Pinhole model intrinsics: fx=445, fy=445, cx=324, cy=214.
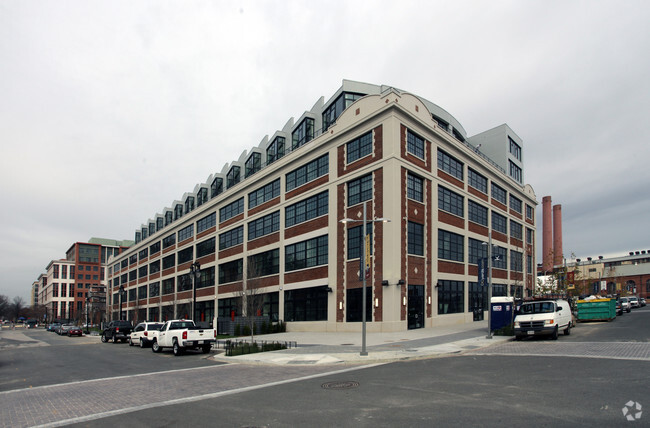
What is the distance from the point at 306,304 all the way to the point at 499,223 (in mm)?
24359

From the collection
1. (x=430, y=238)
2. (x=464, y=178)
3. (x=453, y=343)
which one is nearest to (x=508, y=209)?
(x=464, y=178)

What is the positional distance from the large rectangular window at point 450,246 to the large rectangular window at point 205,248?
31460 mm

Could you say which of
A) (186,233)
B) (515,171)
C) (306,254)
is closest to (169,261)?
(186,233)

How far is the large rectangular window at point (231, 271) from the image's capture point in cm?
4960

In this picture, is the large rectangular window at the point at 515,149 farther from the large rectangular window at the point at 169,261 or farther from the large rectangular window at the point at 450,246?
the large rectangular window at the point at 169,261

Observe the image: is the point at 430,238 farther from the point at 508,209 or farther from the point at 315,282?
the point at 508,209

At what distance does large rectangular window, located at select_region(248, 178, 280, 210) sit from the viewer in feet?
148

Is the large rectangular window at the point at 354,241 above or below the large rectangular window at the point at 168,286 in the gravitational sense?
above

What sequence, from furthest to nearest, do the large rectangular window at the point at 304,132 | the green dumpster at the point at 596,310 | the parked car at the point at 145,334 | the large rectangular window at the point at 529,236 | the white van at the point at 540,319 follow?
the large rectangular window at the point at 529,236 → the large rectangular window at the point at 304,132 → the green dumpster at the point at 596,310 → the parked car at the point at 145,334 → the white van at the point at 540,319

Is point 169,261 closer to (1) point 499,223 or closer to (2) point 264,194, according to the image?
Result: (2) point 264,194

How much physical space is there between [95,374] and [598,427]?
1640 centimetres

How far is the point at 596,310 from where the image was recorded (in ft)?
112

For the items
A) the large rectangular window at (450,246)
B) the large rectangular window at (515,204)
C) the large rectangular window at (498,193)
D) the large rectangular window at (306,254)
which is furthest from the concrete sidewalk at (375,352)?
the large rectangular window at (515,204)

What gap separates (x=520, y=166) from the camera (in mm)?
60844
